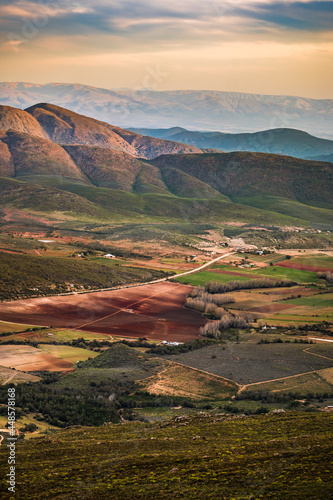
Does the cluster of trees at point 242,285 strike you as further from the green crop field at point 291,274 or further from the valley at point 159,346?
the green crop field at point 291,274

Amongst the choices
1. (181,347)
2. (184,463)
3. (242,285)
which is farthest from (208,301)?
(184,463)

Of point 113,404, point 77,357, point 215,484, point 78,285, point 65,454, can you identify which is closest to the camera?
point 215,484

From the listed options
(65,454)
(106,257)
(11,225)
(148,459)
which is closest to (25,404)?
(65,454)

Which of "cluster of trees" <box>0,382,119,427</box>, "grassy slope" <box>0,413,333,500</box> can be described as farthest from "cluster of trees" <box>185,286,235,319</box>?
"grassy slope" <box>0,413,333,500</box>

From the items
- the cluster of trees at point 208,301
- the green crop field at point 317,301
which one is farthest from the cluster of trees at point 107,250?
the green crop field at point 317,301

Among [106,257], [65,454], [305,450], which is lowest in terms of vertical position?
[106,257]

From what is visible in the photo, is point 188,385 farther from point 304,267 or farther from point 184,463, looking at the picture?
point 304,267

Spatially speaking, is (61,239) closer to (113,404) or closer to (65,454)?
(113,404)
